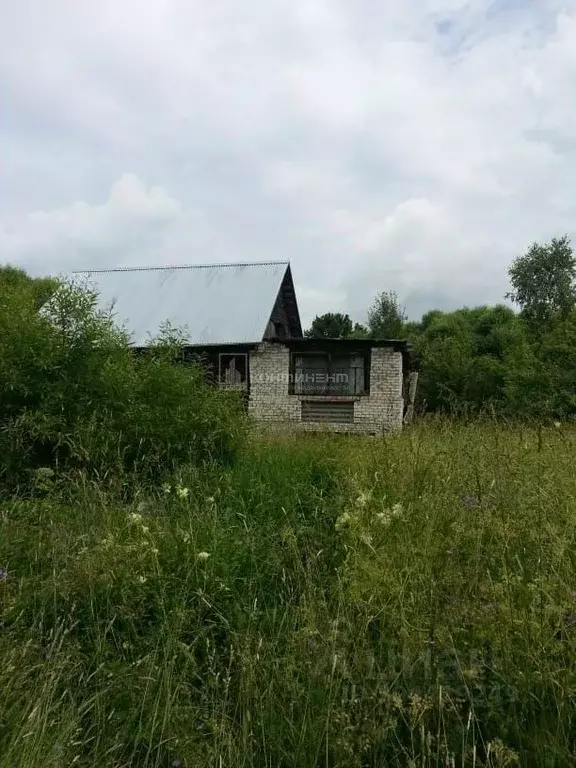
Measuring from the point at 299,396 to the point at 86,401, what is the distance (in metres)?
14.4

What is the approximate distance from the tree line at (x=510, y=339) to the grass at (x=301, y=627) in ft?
49.1

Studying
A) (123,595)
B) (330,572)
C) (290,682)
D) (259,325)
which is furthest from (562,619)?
(259,325)

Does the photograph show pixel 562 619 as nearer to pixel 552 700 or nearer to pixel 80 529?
pixel 552 700

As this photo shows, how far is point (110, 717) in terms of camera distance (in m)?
2.12

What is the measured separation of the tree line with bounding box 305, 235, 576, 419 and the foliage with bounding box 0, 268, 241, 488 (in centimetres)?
1354

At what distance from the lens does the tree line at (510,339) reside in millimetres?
19281

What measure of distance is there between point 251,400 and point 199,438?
14.2m

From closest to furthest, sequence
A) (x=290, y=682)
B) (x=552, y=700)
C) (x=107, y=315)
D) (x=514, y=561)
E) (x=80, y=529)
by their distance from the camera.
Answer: (x=552, y=700)
(x=290, y=682)
(x=514, y=561)
(x=80, y=529)
(x=107, y=315)

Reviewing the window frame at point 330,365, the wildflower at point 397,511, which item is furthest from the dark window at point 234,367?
the wildflower at point 397,511

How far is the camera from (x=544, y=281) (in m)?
33.3

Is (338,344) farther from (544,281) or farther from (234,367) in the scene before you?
(544,281)

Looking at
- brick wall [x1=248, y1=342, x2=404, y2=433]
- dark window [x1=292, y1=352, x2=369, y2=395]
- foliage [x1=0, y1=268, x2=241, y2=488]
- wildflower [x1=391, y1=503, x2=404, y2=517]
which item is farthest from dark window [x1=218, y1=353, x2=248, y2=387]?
wildflower [x1=391, y1=503, x2=404, y2=517]

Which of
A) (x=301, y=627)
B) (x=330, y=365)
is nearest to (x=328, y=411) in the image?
(x=330, y=365)

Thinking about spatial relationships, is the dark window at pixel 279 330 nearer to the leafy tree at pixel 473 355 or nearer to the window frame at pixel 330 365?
the window frame at pixel 330 365
